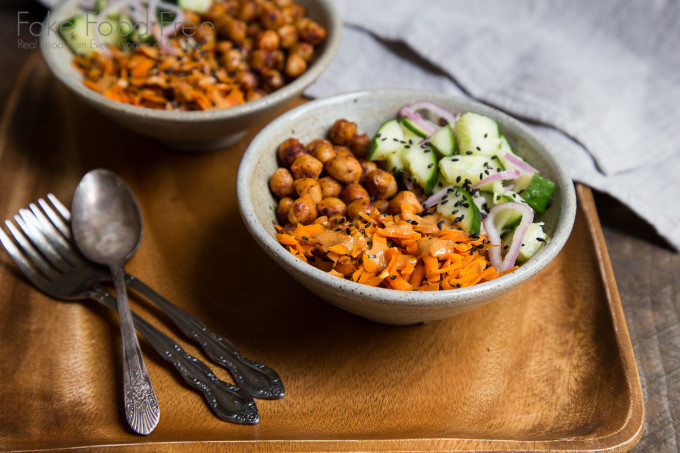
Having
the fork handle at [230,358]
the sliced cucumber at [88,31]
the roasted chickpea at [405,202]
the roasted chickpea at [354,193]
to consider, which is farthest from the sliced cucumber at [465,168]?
the sliced cucumber at [88,31]

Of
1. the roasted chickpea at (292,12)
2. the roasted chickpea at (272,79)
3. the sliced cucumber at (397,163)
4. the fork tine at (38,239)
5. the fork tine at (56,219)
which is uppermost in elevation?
the sliced cucumber at (397,163)

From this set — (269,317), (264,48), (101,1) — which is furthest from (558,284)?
(101,1)

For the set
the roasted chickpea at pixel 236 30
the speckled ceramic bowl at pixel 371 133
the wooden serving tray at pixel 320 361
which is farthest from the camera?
the roasted chickpea at pixel 236 30

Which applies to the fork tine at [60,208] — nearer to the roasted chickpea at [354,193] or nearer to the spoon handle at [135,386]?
the spoon handle at [135,386]

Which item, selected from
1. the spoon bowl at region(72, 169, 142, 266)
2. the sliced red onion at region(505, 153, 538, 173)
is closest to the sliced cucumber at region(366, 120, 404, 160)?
the sliced red onion at region(505, 153, 538, 173)

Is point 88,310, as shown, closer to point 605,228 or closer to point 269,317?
point 269,317

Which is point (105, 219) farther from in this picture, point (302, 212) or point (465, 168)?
point (465, 168)
